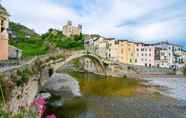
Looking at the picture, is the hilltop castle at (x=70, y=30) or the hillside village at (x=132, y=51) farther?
the hilltop castle at (x=70, y=30)

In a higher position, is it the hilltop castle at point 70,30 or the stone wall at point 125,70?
the hilltop castle at point 70,30

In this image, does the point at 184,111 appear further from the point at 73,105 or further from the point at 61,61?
the point at 61,61

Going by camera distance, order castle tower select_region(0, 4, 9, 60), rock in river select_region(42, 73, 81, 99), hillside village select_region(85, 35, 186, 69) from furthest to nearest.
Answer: hillside village select_region(85, 35, 186, 69) → rock in river select_region(42, 73, 81, 99) → castle tower select_region(0, 4, 9, 60)

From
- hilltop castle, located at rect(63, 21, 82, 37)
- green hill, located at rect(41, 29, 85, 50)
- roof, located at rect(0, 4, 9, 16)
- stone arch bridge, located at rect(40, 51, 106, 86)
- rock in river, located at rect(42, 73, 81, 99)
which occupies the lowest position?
rock in river, located at rect(42, 73, 81, 99)

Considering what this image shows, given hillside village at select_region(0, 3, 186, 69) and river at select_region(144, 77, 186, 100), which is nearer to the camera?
river at select_region(144, 77, 186, 100)

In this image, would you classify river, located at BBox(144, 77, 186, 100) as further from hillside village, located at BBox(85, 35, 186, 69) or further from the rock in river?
hillside village, located at BBox(85, 35, 186, 69)

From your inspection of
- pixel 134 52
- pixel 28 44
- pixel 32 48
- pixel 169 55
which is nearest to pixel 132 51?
pixel 134 52

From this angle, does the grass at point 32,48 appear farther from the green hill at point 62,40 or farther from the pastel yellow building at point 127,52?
the pastel yellow building at point 127,52

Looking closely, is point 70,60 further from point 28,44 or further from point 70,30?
point 70,30

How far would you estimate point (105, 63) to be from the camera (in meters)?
90.5

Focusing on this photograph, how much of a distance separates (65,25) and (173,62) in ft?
178

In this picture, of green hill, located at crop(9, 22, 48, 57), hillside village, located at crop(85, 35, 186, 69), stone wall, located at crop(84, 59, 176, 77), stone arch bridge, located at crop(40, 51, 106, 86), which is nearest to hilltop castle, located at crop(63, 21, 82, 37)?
hillside village, located at crop(85, 35, 186, 69)

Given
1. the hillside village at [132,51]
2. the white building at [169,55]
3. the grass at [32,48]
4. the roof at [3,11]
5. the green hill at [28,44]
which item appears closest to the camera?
the roof at [3,11]

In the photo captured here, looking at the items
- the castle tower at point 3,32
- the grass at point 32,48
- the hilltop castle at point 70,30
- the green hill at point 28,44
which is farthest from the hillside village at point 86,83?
the hilltop castle at point 70,30
